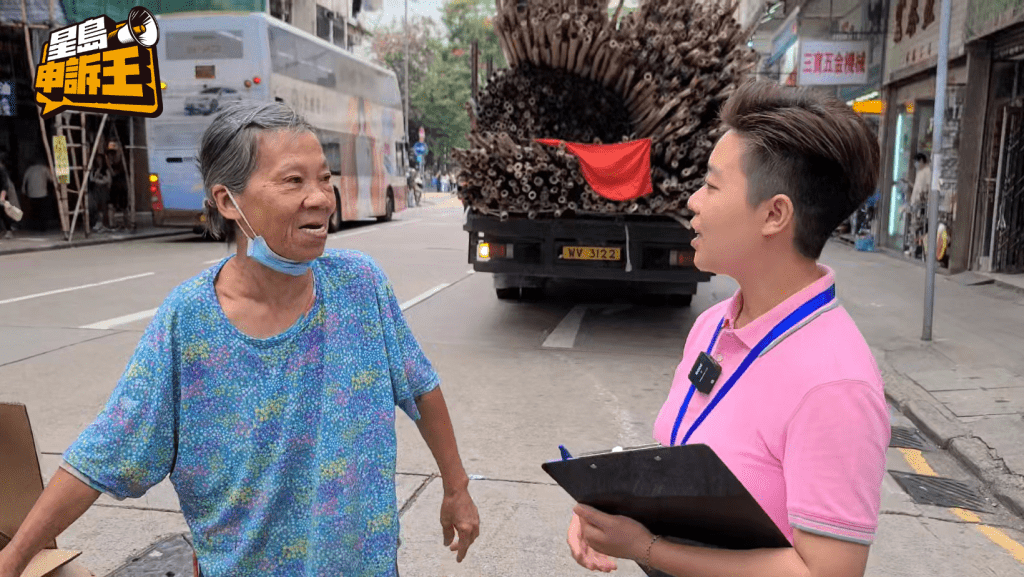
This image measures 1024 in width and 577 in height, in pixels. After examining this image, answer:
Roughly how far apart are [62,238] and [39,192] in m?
2.49

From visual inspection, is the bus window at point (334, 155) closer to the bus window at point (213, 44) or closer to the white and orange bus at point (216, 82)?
the white and orange bus at point (216, 82)

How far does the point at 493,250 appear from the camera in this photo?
7781 millimetres

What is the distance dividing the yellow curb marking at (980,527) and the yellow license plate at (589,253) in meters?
3.39

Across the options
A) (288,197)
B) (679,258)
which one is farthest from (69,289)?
(288,197)

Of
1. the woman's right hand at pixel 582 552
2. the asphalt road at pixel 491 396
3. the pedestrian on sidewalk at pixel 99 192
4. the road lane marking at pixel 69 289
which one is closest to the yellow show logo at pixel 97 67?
the road lane marking at pixel 69 289

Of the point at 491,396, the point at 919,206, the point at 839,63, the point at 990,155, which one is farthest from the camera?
the point at 839,63

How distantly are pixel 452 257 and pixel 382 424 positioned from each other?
13.3m

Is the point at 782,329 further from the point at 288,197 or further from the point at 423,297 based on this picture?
the point at 423,297

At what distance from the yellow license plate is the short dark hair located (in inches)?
244

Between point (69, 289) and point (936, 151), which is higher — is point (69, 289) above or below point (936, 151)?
below

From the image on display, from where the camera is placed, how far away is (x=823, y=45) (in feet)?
53.8

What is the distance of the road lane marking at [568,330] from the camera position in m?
7.59

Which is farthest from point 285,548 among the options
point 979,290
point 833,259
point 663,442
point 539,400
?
point 833,259

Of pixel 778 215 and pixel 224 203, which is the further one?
pixel 224 203
